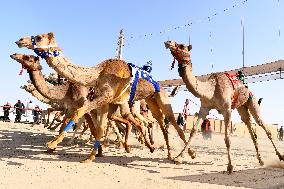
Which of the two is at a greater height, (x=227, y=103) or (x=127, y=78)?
(x=127, y=78)

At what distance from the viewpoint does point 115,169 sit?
263 inches

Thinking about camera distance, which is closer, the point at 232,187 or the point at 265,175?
the point at 232,187

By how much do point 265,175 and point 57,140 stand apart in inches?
169

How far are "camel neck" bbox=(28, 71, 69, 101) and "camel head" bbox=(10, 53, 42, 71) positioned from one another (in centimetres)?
14

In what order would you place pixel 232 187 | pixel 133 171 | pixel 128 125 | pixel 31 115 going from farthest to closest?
pixel 31 115 < pixel 128 125 < pixel 133 171 < pixel 232 187

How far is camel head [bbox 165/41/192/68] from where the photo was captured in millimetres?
7625

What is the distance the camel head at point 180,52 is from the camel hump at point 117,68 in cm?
108

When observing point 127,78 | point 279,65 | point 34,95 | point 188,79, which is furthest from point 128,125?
point 279,65

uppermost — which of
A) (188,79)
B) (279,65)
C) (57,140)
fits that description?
(279,65)

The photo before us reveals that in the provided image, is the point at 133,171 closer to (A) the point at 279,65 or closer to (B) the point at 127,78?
(B) the point at 127,78

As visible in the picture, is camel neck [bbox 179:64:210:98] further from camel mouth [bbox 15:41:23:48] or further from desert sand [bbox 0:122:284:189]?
camel mouth [bbox 15:41:23:48]

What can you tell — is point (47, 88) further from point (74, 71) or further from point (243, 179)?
point (243, 179)

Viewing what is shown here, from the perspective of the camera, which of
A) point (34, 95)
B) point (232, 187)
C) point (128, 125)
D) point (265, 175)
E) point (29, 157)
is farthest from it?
point (34, 95)

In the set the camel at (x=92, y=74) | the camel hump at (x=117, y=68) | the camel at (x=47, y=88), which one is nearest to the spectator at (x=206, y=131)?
the camel at (x=47, y=88)
